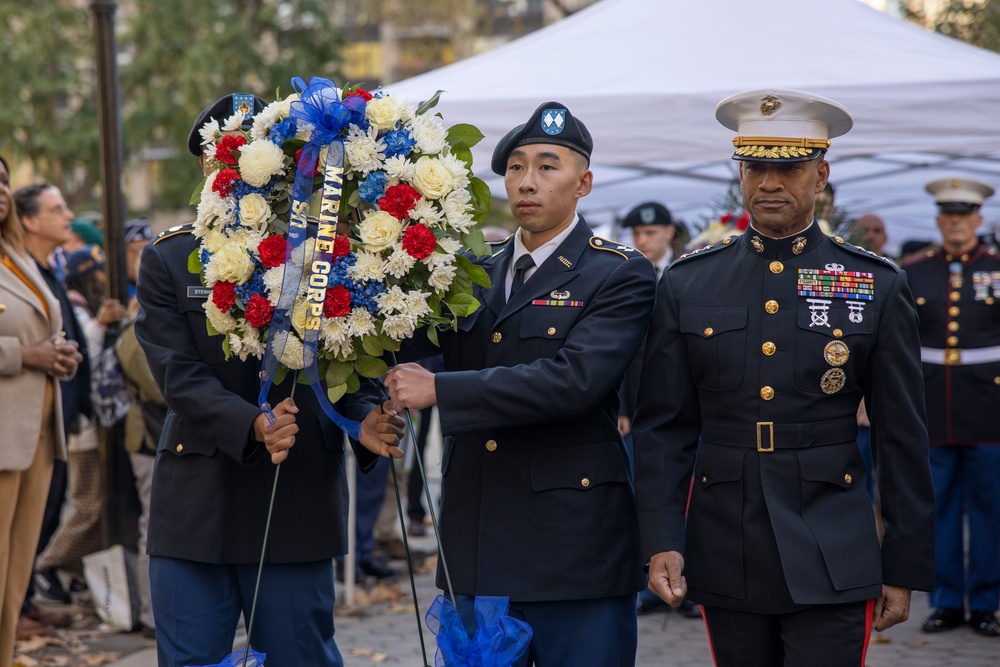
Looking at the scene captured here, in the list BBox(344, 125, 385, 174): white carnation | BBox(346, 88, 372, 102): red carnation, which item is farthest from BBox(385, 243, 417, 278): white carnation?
BBox(346, 88, 372, 102): red carnation

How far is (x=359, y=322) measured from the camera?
10.5ft

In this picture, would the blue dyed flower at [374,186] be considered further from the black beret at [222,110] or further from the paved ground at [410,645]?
the paved ground at [410,645]

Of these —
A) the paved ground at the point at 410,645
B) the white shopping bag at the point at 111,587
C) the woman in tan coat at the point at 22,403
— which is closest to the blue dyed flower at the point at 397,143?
the woman in tan coat at the point at 22,403

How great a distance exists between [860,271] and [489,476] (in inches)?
48.5

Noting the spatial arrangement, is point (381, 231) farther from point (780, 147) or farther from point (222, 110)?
point (780, 147)

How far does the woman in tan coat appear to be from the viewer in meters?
4.98

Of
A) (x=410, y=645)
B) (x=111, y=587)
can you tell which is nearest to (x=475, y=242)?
(x=410, y=645)

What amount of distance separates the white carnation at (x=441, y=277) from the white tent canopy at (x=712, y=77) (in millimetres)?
2818

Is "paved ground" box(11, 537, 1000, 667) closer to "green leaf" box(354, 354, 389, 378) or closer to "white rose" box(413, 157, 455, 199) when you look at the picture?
"green leaf" box(354, 354, 389, 378)

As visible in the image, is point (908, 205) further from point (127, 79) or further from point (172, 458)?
point (127, 79)

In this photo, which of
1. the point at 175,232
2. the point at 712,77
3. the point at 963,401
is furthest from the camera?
the point at 963,401

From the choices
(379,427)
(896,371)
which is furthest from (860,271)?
(379,427)

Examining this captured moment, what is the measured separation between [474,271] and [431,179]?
1.01ft

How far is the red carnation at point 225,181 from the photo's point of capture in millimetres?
3311
